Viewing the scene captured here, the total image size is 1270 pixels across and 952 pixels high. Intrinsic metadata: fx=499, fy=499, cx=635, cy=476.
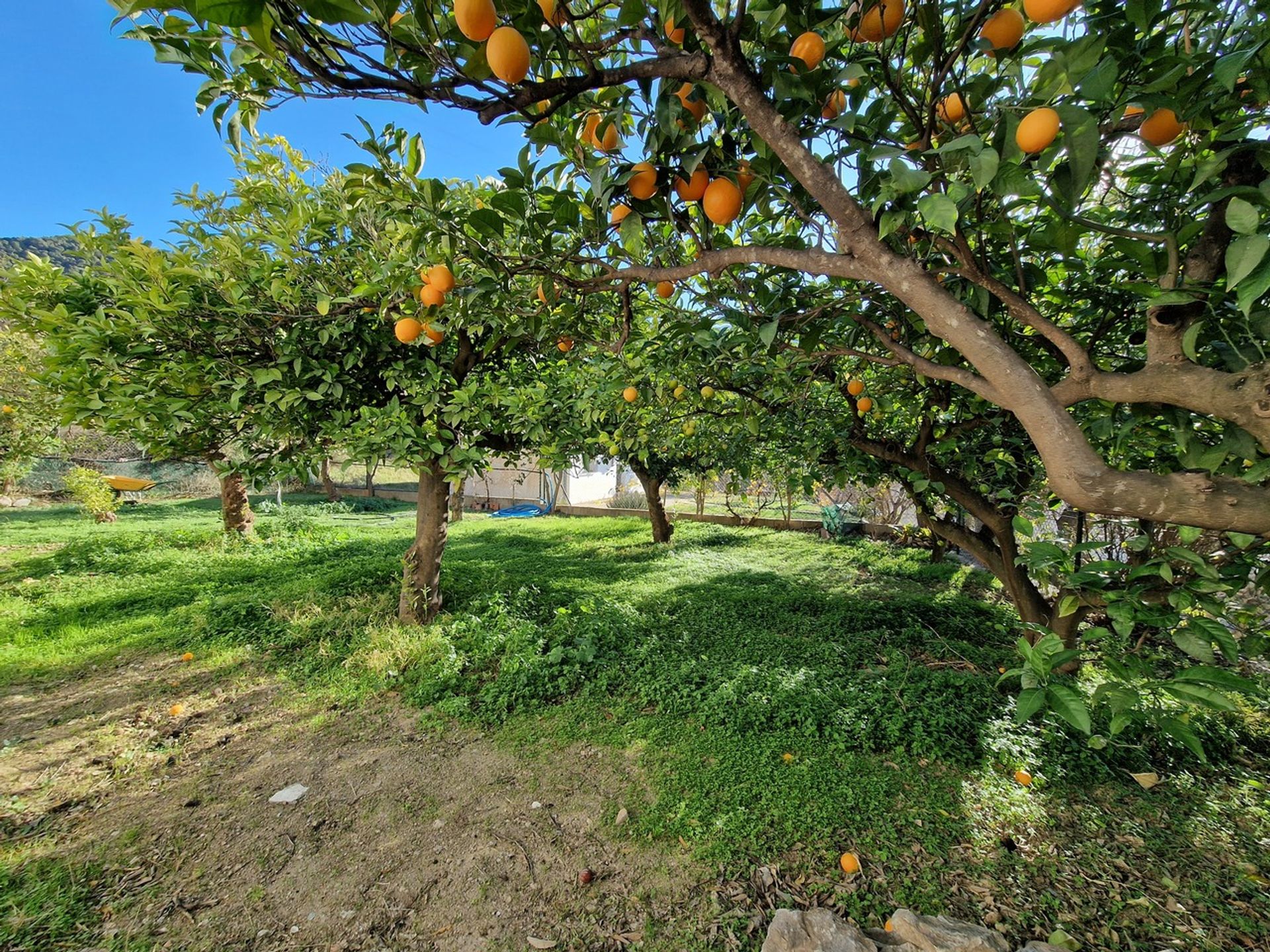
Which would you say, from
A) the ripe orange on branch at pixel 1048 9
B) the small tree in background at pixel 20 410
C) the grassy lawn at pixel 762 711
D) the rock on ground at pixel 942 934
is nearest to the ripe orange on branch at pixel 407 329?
the ripe orange on branch at pixel 1048 9

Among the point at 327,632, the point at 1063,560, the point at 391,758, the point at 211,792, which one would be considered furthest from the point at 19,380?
the point at 1063,560

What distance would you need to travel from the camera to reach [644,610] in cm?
473

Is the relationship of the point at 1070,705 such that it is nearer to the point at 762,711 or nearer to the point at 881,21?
the point at 881,21

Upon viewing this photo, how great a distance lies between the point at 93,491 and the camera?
8.34 m

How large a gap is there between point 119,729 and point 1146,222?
478 cm

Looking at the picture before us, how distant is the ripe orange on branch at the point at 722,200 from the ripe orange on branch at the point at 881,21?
14.6 inches

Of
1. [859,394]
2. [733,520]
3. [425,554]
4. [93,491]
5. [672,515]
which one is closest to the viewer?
[859,394]

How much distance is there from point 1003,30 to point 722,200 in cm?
61

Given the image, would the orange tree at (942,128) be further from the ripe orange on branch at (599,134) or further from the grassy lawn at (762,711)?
the grassy lawn at (762,711)

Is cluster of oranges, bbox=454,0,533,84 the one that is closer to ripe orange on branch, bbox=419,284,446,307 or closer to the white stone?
ripe orange on branch, bbox=419,284,446,307

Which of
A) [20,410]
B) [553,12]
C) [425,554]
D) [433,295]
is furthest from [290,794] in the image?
[20,410]

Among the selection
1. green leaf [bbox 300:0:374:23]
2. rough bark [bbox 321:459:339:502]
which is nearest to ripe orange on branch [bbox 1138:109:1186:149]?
green leaf [bbox 300:0:374:23]

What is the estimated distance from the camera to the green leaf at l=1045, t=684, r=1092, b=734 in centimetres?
91

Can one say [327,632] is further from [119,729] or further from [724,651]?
[724,651]
